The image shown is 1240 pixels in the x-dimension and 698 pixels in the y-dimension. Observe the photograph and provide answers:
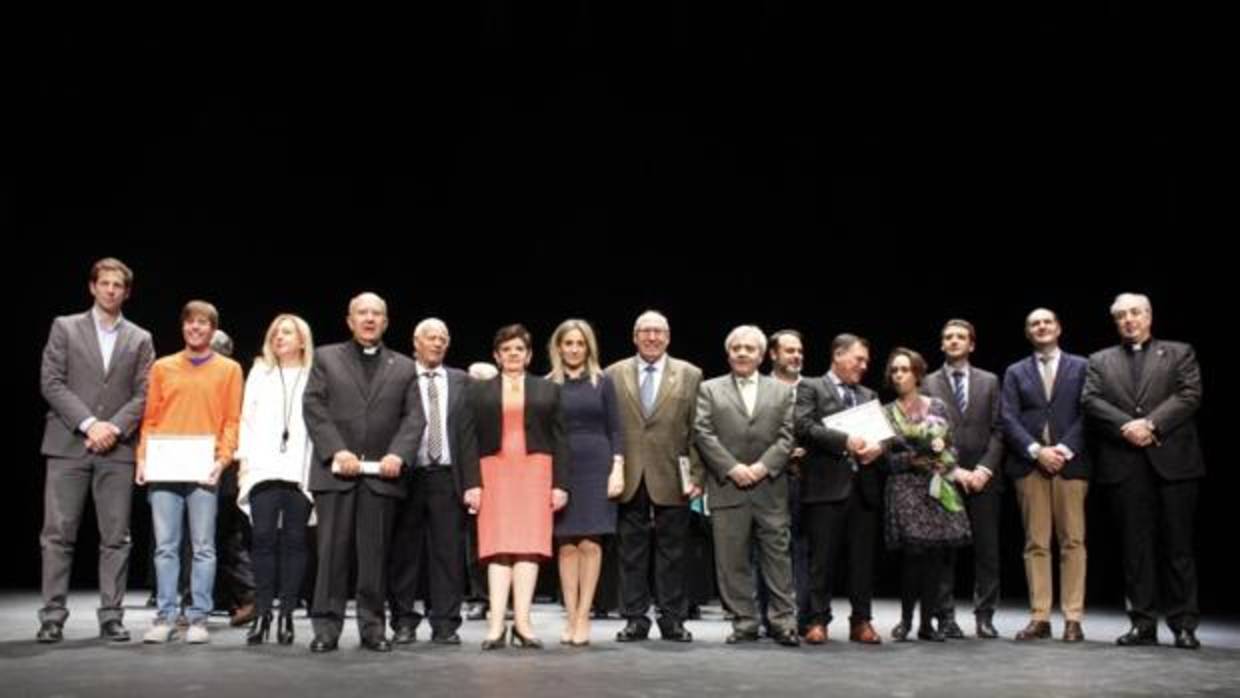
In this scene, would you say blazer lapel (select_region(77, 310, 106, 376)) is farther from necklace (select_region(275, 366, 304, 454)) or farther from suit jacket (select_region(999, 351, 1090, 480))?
suit jacket (select_region(999, 351, 1090, 480))

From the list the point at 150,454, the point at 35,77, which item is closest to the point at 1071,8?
the point at 150,454

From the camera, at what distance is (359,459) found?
4.93 m

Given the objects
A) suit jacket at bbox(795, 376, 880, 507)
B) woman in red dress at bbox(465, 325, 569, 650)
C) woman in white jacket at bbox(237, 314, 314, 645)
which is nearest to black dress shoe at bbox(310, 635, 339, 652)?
woman in white jacket at bbox(237, 314, 314, 645)

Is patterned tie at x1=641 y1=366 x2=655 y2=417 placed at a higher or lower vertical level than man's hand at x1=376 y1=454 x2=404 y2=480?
higher

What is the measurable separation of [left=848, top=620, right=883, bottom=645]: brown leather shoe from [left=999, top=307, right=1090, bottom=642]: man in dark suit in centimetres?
74

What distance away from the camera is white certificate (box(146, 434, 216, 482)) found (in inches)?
195

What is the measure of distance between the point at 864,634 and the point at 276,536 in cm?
251

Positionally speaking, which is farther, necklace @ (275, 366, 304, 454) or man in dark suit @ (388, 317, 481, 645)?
man in dark suit @ (388, 317, 481, 645)

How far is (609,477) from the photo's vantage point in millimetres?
5219

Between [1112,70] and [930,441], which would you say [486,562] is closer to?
[930,441]

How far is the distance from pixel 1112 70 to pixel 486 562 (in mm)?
5795

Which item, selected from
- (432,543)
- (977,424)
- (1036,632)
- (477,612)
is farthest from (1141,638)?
(477,612)

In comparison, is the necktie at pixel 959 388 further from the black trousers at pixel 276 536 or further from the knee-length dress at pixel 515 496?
the black trousers at pixel 276 536

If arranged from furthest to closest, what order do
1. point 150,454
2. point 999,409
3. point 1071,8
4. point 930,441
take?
point 1071,8
point 999,409
point 930,441
point 150,454
